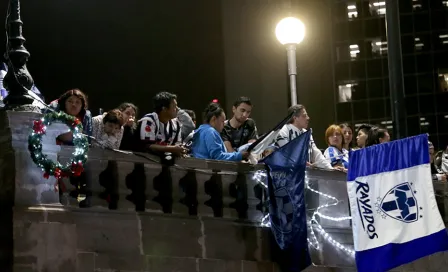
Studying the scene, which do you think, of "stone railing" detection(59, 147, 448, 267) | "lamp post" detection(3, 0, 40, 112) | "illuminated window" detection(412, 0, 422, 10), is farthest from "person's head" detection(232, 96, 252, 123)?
"illuminated window" detection(412, 0, 422, 10)

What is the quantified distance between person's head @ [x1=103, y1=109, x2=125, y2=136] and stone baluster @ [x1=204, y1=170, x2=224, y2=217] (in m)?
1.40

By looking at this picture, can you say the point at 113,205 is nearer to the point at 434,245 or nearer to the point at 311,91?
the point at 434,245

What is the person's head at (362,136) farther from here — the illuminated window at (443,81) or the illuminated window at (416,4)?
the illuminated window at (416,4)

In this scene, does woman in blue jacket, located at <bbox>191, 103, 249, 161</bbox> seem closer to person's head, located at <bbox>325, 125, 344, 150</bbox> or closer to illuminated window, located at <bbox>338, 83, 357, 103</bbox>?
person's head, located at <bbox>325, 125, 344, 150</bbox>

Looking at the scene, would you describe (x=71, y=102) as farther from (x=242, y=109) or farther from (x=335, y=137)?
(x=335, y=137)

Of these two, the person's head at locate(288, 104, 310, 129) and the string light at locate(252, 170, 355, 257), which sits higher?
the person's head at locate(288, 104, 310, 129)

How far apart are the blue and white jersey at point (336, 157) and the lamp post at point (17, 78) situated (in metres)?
5.71

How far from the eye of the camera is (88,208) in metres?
12.6

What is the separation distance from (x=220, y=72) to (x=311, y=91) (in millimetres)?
25226

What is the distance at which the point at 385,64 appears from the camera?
69.5m

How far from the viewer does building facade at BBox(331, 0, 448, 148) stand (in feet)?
222

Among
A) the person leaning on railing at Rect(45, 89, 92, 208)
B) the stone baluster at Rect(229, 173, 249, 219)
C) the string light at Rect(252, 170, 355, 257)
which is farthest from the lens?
the string light at Rect(252, 170, 355, 257)

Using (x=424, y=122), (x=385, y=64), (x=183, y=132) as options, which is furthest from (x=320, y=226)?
(x=385, y=64)

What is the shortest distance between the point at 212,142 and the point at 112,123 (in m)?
1.41
